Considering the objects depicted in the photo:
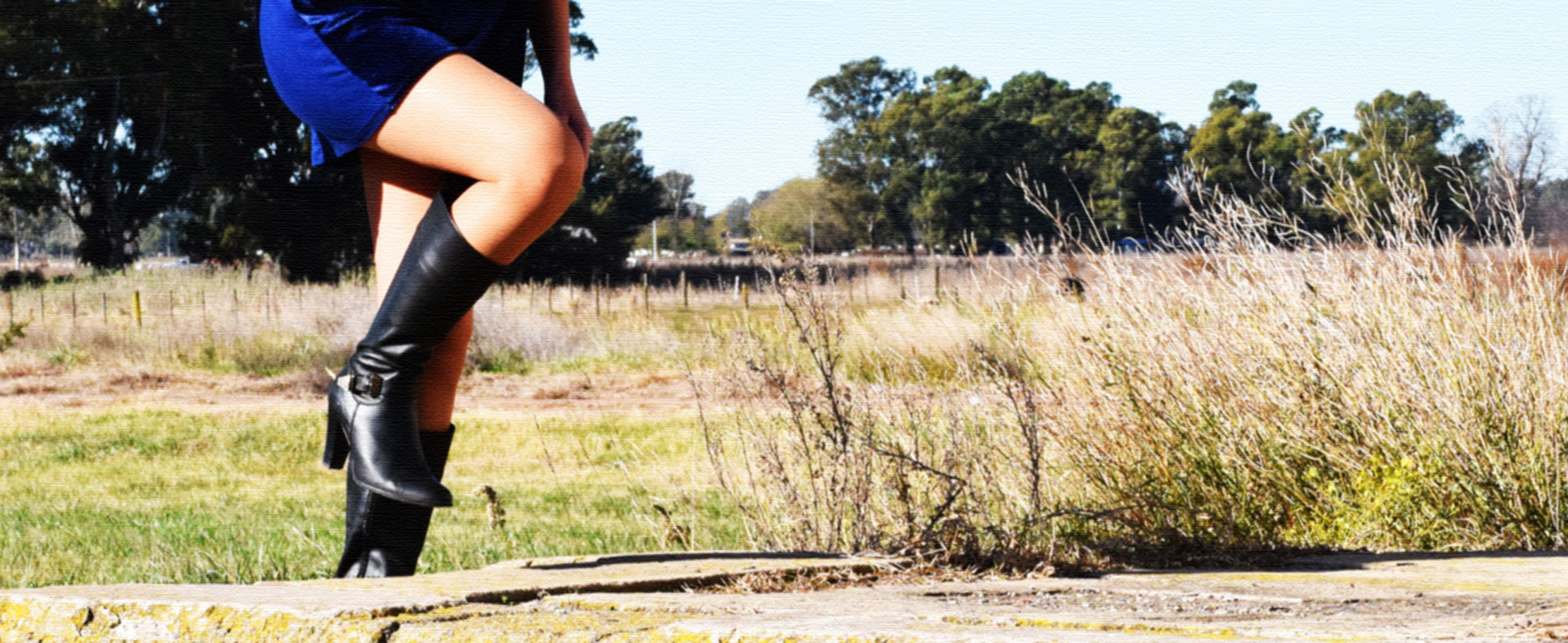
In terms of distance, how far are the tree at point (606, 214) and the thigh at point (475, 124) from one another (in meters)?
30.7

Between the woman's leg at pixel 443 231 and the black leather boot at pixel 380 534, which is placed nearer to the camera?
the woman's leg at pixel 443 231

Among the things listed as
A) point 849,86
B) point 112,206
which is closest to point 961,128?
point 849,86

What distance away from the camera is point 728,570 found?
2.07m

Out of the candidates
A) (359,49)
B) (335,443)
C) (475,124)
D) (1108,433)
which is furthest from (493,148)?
(1108,433)

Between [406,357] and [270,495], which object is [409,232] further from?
[270,495]

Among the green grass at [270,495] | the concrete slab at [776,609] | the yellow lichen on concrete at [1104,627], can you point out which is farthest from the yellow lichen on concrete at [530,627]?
the green grass at [270,495]

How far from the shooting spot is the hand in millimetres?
2287

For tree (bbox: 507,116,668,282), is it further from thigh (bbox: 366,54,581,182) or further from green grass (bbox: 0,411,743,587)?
thigh (bbox: 366,54,581,182)

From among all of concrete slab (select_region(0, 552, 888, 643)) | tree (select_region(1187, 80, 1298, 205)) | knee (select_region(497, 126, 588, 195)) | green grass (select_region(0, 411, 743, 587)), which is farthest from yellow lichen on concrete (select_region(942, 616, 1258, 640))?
tree (select_region(1187, 80, 1298, 205))

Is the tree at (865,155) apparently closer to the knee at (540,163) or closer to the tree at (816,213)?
the tree at (816,213)

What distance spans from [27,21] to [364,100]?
27.6 metres

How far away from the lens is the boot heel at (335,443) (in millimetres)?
2141

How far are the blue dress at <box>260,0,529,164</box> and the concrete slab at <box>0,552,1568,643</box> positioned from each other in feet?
2.24

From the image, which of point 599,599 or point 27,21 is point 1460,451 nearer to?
point 599,599
